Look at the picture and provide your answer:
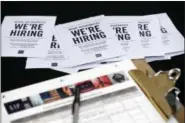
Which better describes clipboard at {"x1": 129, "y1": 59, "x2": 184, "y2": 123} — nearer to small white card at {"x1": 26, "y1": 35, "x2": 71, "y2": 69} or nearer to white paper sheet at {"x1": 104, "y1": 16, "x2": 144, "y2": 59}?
white paper sheet at {"x1": 104, "y1": 16, "x2": 144, "y2": 59}

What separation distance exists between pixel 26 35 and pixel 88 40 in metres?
0.17

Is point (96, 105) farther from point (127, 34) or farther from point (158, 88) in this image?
point (127, 34)

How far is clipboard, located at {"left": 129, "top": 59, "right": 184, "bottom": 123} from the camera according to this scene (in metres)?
0.60

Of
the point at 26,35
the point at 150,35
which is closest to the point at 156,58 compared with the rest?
the point at 150,35

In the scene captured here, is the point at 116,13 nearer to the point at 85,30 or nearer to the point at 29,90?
the point at 85,30

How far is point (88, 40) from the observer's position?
2.62ft

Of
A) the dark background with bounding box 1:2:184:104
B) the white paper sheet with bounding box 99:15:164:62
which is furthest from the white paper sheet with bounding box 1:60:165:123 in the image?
the dark background with bounding box 1:2:184:104

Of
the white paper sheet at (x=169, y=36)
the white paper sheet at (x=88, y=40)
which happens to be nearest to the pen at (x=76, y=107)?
the white paper sheet at (x=88, y=40)

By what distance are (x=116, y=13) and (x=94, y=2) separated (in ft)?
0.31

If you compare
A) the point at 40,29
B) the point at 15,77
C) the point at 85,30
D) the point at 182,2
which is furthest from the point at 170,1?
the point at 15,77

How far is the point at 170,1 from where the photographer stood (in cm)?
96

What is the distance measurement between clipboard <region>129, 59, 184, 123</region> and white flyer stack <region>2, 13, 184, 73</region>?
0.28 ft

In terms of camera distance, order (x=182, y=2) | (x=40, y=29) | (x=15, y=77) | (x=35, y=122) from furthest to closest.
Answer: (x=182, y=2), (x=40, y=29), (x=15, y=77), (x=35, y=122)

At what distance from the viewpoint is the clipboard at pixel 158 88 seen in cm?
60
